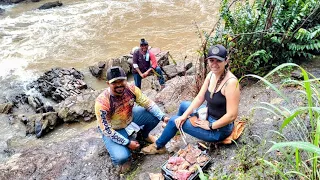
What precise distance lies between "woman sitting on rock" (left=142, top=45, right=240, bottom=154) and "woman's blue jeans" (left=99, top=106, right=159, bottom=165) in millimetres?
355

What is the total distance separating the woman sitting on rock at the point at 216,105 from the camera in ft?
9.07

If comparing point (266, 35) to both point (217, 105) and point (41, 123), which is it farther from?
point (41, 123)

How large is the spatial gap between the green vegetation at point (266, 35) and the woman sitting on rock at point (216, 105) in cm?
147

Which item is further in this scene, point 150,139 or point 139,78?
point 139,78

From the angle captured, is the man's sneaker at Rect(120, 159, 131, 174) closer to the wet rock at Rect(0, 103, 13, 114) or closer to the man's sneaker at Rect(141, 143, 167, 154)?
the man's sneaker at Rect(141, 143, 167, 154)

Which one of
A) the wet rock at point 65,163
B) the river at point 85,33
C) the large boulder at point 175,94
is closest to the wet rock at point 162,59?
the river at point 85,33

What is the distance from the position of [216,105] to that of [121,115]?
1.11m

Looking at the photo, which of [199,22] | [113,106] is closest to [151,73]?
[113,106]

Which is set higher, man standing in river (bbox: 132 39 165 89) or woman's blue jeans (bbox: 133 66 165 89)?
man standing in river (bbox: 132 39 165 89)

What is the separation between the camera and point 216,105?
2.97m

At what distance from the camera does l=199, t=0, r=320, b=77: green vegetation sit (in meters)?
4.24

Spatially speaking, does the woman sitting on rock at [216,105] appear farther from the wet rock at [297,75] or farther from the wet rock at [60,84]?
the wet rock at [60,84]

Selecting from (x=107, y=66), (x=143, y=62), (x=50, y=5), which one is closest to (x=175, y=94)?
(x=143, y=62)

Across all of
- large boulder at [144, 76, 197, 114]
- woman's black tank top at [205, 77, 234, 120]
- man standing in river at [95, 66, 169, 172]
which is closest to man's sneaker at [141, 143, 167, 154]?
man standing in river at [95, 66, 169, 172]
